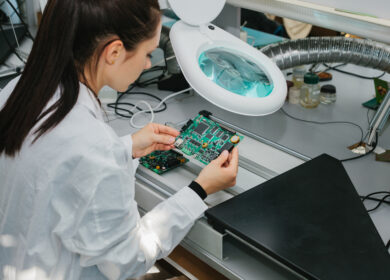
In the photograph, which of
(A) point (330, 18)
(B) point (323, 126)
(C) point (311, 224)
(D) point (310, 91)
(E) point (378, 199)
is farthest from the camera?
(D) point (310, 91)

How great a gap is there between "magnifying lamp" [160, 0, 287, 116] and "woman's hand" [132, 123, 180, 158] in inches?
5.5

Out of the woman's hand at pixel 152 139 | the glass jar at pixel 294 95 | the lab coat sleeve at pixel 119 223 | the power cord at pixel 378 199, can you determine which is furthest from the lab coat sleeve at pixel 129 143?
the glass jar at pixel 294 95

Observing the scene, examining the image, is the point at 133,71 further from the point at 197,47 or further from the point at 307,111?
the point at 307,111

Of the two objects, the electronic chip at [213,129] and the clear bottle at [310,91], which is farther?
the clear bottle at [310,91]

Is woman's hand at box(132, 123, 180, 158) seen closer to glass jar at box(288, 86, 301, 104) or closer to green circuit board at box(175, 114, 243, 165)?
green circuit board at box(175, 114, 243, 165)

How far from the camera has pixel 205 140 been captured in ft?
3.84

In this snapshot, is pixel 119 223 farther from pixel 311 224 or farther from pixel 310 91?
pixel 310 91

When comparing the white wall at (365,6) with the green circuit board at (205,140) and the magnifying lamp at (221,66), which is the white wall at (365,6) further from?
the green circuit board at (205,140)

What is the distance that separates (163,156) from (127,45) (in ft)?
1.36

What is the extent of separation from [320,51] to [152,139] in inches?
27.5

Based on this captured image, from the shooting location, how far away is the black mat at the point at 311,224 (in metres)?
0.82

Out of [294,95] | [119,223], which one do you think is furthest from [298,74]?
[119,223]

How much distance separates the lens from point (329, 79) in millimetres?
1782

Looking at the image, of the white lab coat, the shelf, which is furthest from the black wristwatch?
the shelf
